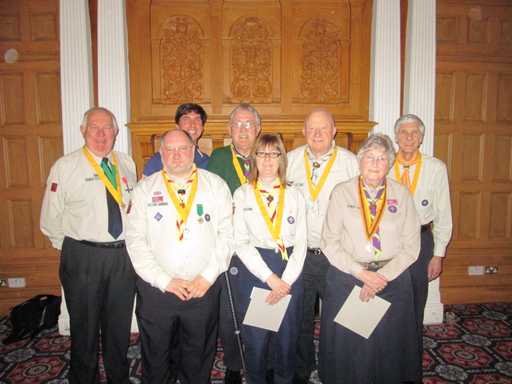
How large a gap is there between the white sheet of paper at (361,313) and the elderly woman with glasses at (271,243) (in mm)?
298

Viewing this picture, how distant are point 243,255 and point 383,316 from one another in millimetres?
936

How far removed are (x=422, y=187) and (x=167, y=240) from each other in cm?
194

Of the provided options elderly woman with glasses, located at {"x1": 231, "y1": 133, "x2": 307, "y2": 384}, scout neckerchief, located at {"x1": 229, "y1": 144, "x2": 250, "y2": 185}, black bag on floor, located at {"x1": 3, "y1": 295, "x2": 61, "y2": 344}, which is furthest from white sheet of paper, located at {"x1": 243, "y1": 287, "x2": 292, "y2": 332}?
black bag on floor, located at {"x1": 3, "y1": 295, "x2": 61, "y2": 344}

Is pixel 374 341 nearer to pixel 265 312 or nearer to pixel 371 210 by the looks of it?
pixel 265 312

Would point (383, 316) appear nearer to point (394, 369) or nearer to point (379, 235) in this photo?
point (394, 369)

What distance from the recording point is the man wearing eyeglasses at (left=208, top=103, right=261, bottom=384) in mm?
2598

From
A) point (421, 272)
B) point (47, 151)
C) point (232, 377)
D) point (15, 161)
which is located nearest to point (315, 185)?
point (421, 272)

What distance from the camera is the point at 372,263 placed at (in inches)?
82.8

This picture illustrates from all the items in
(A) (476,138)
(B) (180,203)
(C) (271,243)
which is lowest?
(C) (271,243)

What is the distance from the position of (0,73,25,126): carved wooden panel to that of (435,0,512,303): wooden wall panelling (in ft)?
15.5

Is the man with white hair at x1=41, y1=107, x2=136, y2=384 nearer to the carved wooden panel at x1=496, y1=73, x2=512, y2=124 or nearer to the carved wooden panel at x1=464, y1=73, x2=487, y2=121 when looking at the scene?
the carved wooden panel at x1=464, y1=73, x2=487, y2=121

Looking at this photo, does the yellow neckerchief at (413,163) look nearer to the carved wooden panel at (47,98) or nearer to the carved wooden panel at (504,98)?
the carved wooden panel at (504,98)

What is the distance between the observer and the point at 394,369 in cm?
214

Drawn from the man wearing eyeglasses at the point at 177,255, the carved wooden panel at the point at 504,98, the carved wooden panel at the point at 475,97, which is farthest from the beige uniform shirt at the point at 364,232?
the carved wooden panel at the point at 504,98
